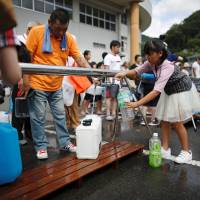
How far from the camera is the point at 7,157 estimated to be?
2.60m

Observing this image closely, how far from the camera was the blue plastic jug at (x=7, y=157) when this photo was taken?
259 centimetres

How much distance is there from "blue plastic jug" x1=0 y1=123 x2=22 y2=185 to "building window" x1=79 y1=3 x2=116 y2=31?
1948 centimetres

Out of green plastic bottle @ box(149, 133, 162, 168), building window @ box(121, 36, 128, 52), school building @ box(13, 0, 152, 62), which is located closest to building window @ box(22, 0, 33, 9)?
school building @ box(13, 0, 152, 62)

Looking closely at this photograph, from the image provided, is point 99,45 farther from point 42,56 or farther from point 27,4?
point 42,56

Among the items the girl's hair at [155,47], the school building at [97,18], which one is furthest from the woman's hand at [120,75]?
the school building at [97,18]

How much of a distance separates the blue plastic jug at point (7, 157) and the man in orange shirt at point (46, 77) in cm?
85

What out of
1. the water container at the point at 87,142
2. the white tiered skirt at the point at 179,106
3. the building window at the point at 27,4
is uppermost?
the building window at the point at 27,4

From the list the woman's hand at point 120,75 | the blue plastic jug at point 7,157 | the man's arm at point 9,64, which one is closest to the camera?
the man's arm at point 9,64

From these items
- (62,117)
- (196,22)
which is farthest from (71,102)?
(196,22)

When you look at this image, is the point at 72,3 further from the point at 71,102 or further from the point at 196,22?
the point at 196,22

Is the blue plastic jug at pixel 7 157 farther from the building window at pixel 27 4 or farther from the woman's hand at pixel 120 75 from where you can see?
the building window at pixel 27 4

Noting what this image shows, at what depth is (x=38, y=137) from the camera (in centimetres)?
359

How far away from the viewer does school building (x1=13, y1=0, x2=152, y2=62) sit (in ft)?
56.4

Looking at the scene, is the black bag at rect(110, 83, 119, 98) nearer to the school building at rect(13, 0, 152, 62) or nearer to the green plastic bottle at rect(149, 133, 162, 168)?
the green plastic bottle at rect(149, 133, 162, 168)
